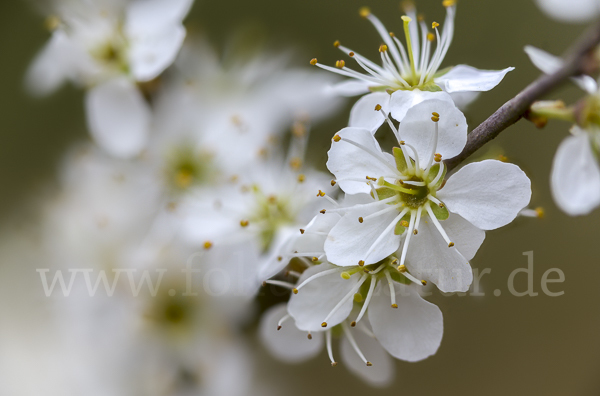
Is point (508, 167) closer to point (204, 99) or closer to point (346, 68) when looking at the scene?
point (346, 68)

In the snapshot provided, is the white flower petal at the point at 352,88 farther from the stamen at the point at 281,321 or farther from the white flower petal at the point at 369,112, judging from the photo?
the stamen at the point at 281,321

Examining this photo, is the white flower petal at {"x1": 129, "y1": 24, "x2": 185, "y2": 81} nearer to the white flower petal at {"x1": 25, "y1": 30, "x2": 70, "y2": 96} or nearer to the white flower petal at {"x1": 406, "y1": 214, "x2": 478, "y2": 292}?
the white flower petal at {"x1": 25, "y1": 30, "x2": 70, "y2": 96}

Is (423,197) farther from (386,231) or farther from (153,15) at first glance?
(153,15)

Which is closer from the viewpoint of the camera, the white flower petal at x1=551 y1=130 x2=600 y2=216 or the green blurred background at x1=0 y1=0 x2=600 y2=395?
the white flower petal at x1=551 y1=130 x2=600 y2=216

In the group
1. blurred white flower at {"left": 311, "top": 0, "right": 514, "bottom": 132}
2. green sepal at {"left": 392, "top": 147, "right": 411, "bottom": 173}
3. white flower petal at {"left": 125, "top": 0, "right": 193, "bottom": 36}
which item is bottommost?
green sepal at {"left": 392, "top": 147, "right": 411, "bottom": 173}

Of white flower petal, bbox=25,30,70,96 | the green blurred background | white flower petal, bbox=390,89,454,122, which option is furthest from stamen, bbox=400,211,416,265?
the green blurred background

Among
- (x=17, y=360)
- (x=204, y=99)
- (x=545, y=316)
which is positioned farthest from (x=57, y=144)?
(x=545, y=316)

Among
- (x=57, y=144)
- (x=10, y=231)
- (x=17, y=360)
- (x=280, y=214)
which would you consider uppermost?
(x=280, y=214)
